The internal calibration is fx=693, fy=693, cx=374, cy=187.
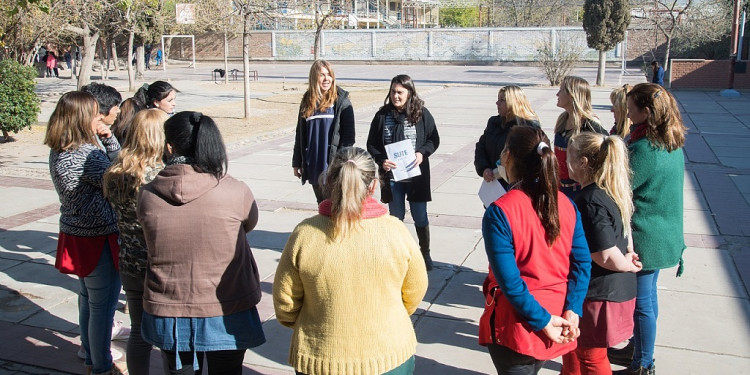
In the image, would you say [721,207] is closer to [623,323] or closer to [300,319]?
[623,323]

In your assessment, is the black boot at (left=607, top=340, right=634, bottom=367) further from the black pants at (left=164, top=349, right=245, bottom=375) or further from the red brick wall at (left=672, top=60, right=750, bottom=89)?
the red brick wall at (left=672, top=60, right=750, bottom=89)

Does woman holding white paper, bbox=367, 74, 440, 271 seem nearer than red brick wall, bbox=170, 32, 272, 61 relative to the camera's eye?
Yes

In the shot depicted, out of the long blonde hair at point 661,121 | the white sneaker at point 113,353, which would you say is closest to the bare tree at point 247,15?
the white sneaker at point 113,353

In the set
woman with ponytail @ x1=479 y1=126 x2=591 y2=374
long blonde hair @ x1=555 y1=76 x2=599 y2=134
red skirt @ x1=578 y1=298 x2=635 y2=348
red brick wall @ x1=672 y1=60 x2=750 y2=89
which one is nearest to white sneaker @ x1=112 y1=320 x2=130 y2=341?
woman with ponytail @ x1=479 y1=126 x2=591 y2=374

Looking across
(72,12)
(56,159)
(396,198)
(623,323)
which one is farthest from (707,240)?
(72,12)

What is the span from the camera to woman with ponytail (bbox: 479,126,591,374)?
8.92ft

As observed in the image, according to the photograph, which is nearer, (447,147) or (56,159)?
(56,159)

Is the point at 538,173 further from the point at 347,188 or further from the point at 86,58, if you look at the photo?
the point at 86,58

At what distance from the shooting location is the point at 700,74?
85.3ft

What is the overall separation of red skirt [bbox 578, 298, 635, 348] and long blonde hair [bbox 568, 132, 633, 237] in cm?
37

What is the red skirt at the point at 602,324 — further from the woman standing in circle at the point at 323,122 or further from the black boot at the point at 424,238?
the woman standing in circle at the point at 323,122

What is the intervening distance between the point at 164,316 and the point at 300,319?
66cm

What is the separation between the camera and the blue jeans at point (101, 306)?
3.92 m

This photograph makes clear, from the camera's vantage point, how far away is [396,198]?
588 cm
